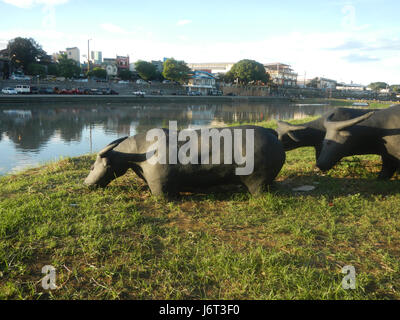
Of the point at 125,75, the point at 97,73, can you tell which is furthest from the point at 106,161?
the point at 125,75

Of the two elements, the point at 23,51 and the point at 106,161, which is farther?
the point at 23,51

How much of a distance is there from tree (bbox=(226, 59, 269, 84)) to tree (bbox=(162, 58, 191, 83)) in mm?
16520

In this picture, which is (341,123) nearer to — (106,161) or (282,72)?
(106,161)

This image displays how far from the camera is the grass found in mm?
2689

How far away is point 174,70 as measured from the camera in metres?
63.2

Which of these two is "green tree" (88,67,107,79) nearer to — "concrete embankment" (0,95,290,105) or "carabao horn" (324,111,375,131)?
"concrete embankment" (0,95,290,105)

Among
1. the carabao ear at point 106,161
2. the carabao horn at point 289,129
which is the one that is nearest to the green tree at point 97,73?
the carabao horn at point 289,129

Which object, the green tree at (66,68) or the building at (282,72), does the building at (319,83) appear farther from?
the green tree at (66,68)

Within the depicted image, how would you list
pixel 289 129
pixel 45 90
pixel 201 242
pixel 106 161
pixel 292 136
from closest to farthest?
pixel 201 242 < pixel 106 161 < pixel 292 136 < pixel 289 129 < pixel 45 90

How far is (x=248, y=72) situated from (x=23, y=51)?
48.4 metres

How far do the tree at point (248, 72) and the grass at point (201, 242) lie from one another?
7339cm

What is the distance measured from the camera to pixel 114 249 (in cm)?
326

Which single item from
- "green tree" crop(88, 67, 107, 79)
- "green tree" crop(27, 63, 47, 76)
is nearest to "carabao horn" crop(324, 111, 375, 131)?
"green tree" crop(27, 63, 47, 76)
